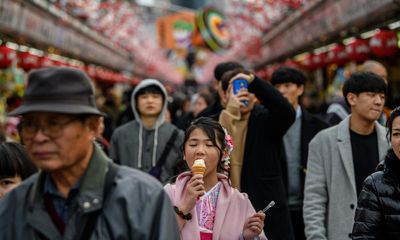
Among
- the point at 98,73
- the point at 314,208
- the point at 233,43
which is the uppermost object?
the point at 233,43

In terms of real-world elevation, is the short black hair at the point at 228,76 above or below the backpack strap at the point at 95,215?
above

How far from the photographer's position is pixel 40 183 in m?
2.43

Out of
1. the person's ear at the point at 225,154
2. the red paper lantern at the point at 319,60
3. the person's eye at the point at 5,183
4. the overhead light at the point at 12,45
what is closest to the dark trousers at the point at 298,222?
the person's ear at the point at 225,154

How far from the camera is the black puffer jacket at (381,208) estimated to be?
333cm

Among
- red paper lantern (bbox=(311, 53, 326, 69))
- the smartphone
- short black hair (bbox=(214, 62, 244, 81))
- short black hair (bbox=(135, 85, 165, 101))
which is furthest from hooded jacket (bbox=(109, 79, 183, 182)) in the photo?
red paper lantern (bbox=(311, 53, 326, 69))

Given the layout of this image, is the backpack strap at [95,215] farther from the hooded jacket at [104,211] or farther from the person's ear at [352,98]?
the person's ear at [352,98]

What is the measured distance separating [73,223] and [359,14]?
37.4ft

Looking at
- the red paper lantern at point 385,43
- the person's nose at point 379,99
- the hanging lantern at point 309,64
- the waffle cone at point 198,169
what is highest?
the hanging lantern at point 309,64

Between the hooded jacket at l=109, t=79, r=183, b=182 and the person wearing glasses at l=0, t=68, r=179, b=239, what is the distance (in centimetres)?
339

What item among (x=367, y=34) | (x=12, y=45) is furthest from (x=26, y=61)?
(x=367, y=34)

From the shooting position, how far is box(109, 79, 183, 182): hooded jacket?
19.2 ft

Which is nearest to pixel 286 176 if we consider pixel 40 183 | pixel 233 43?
pixel 40 183

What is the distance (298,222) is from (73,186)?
360 centimetres

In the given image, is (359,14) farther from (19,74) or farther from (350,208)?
(350,208)
